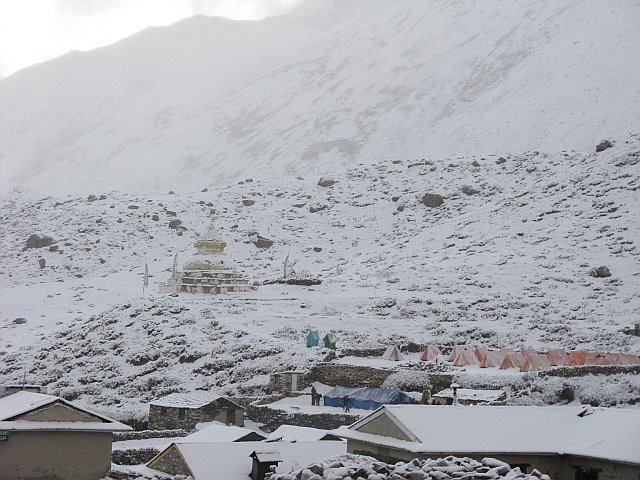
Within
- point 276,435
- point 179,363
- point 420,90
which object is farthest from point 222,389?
point 420,90

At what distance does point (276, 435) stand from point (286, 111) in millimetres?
135263

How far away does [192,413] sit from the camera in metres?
34.0

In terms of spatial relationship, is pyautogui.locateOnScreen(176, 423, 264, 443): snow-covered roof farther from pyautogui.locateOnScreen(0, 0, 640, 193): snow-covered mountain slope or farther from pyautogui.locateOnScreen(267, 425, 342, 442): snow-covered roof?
pyautogui.locateOnScreen(0, 0, 640, 193): snow-covered mountain slope

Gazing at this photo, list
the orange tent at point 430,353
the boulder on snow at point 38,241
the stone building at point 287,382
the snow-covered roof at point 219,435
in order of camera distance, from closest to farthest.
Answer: the snow-covered roof at point 219,435, the stone building at point 287,382, the orange tent at point 430,353, the boulder on snow at point 38,241

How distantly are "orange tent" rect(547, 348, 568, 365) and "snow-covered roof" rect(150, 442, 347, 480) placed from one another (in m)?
20.9

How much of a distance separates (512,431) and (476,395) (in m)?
16.2

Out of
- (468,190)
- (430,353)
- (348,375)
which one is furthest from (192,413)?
(468,190)

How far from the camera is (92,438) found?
17.6 m

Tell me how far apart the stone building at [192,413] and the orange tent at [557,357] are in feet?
47.6

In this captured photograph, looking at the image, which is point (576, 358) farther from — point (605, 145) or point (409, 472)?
point (605, 145)

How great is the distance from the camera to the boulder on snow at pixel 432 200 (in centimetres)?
9631

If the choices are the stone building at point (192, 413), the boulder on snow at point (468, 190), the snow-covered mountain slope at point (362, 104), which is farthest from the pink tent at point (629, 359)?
the snow-covered mountain slope at point (362, 104)

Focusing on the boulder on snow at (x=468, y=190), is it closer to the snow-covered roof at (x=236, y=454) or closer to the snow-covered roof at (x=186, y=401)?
the snow-covered roof at (x=186, y=401)

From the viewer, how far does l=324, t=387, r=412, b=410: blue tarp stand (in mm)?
34406
